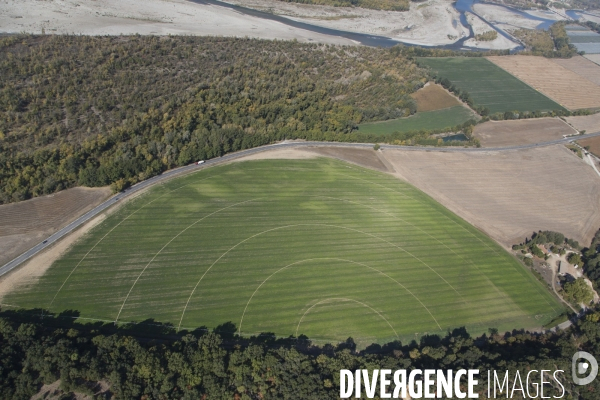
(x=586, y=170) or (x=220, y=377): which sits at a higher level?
(x=586, y=170)

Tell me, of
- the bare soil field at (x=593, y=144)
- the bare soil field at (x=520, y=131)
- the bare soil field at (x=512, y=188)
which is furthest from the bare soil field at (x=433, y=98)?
the bare soil field at (x=593, y=144)

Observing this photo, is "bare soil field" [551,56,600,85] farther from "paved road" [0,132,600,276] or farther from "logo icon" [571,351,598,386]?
"logo icon" [571,351,598,386]

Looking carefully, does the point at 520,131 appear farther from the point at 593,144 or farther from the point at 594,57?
the point at 594,57

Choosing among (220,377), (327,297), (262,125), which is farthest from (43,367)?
(262,125)

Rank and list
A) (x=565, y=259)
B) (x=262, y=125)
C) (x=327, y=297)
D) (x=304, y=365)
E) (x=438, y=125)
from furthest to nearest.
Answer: (x=438, y=125), (x=262, y=125), (x=565, y=259), (x=327, y=297), (x=304, y=365)

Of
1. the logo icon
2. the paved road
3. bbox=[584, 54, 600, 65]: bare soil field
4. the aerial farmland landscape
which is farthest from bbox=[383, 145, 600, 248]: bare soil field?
bbox=[584, 54, 600, 65]: bare soil field

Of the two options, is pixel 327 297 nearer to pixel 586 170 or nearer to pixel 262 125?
pixel 262 125

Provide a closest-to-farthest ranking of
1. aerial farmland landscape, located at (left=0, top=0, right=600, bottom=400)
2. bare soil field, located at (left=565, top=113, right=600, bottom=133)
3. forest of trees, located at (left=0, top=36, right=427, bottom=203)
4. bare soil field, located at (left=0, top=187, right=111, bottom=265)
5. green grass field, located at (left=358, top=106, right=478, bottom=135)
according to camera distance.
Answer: aerial farmland landscape, located at (left=0, top=0, right=600, bottom=400), bare soil field, located at (left=0, top=187, right=111, bottom=265), forest of trees, located at (left=0, top=36, right=427, bottom=203), green grass field, located at (left=358, top=106, right=478, bottom=135), bare soil field, located at (left=565, top=113, right=600, bottom=133)
